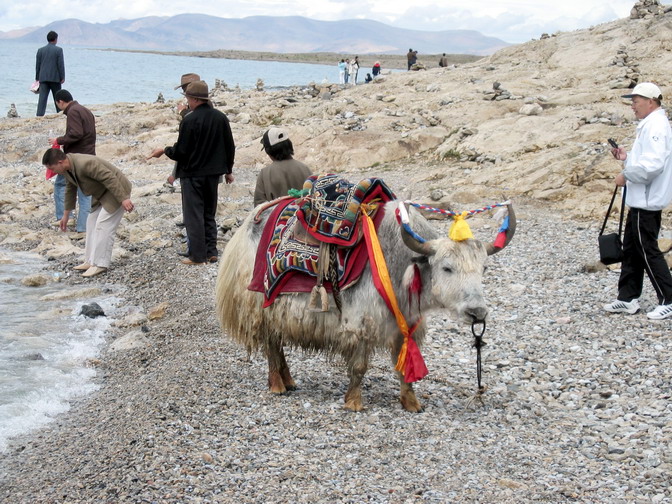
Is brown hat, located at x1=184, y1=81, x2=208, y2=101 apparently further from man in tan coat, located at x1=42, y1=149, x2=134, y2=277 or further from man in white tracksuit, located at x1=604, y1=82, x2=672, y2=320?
man in white tracksuit, located at x1=604, y1=82, x2=672, y2=320

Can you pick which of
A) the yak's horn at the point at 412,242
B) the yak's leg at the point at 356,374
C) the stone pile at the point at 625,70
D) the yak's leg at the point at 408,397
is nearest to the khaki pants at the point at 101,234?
the yak's leg at the point at 356,374

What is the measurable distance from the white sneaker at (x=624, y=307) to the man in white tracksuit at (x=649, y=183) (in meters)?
0.15

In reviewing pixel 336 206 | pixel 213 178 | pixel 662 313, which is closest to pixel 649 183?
pixel 662 313

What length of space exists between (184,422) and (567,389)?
2.61 m

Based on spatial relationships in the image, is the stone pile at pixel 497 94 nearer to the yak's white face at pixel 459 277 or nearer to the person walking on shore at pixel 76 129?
the person walking on shore at pixel 76 129

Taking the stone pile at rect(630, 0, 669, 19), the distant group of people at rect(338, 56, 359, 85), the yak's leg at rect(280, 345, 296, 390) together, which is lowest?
the yak's leg at rect(280, 345, 296, 390)

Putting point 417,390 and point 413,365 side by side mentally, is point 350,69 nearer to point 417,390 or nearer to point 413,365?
point 417,390

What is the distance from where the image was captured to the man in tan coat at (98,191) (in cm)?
812

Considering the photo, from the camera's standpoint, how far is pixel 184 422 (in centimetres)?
458

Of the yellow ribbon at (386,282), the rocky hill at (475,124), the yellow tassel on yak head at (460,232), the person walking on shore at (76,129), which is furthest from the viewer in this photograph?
the rocky hill at (475,124)

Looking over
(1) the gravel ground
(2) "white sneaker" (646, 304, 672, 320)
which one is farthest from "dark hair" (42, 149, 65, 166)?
(2) "white sneaker" (646, 304, 672, 320)

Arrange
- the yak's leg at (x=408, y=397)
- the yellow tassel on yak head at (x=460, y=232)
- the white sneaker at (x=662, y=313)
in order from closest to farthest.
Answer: the yellow tassel on yak head at (x=460, y=232) → the yak's leg at (x=408, y=397) → the white sneaker at (x=662, y=313)

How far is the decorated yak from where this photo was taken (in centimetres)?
422

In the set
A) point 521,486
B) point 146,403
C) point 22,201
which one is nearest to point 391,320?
point 521,486
